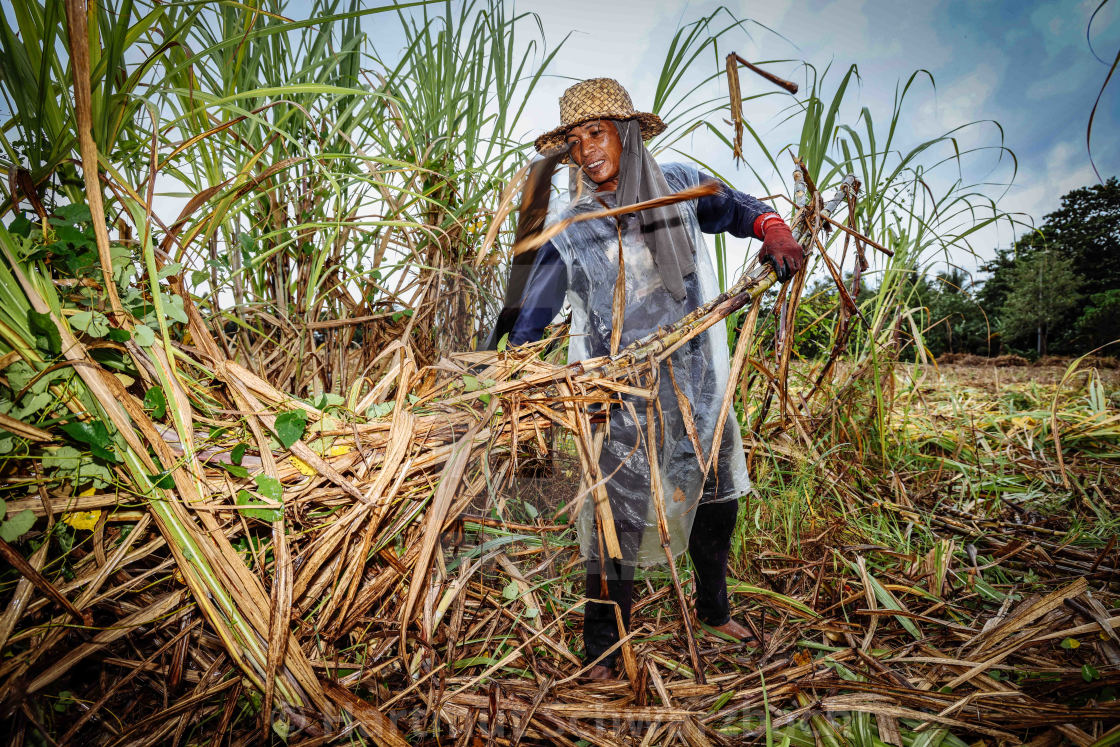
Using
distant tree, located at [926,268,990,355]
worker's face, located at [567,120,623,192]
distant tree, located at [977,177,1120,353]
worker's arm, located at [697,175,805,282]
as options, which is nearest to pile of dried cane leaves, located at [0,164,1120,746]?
worker's arm, located at [697,175,805,282]

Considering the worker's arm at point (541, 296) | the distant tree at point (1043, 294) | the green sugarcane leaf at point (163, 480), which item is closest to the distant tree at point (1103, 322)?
the distant tree at point (1043, 294)

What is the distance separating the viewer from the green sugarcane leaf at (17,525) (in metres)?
0.60

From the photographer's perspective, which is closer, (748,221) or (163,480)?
(163,480)

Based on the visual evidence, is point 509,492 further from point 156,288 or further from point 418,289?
point 156,288

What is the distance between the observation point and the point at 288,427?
Result: 2.50ft

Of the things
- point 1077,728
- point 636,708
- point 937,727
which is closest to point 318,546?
point 636,708

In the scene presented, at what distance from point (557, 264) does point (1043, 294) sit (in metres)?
18.5

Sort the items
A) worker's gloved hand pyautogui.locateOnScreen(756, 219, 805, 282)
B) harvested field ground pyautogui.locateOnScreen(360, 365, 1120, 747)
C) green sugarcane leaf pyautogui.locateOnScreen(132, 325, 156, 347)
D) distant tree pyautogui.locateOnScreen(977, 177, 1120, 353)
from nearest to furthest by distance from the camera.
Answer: green sugarcane leaf pyautogui.locateOnScreen(132, 325, 156, 347) < harvested field ground pyautogui.locateOnScreen(360, 365, 1120, 747) < worker's gloved hand pyautogui.locateOnScreen(756, 219, 805, 282) < distant tree pyautogui.locateOnScreen(977, 177, 1120, 353)

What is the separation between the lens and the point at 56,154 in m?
0.68

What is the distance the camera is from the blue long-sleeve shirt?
1276 millimetres

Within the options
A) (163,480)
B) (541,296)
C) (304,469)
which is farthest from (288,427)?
(541,296)

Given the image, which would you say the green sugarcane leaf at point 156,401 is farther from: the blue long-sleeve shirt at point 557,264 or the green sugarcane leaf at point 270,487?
the blue long-sleeve shirt at point 557,264

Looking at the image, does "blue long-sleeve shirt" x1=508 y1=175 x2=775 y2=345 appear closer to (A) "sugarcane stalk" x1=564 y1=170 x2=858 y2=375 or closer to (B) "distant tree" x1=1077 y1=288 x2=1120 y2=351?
(A) "sugarcane stalk" x1=564 y1=170 x2=858 y2=375

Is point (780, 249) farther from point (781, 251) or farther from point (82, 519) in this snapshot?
point (82, 519)
